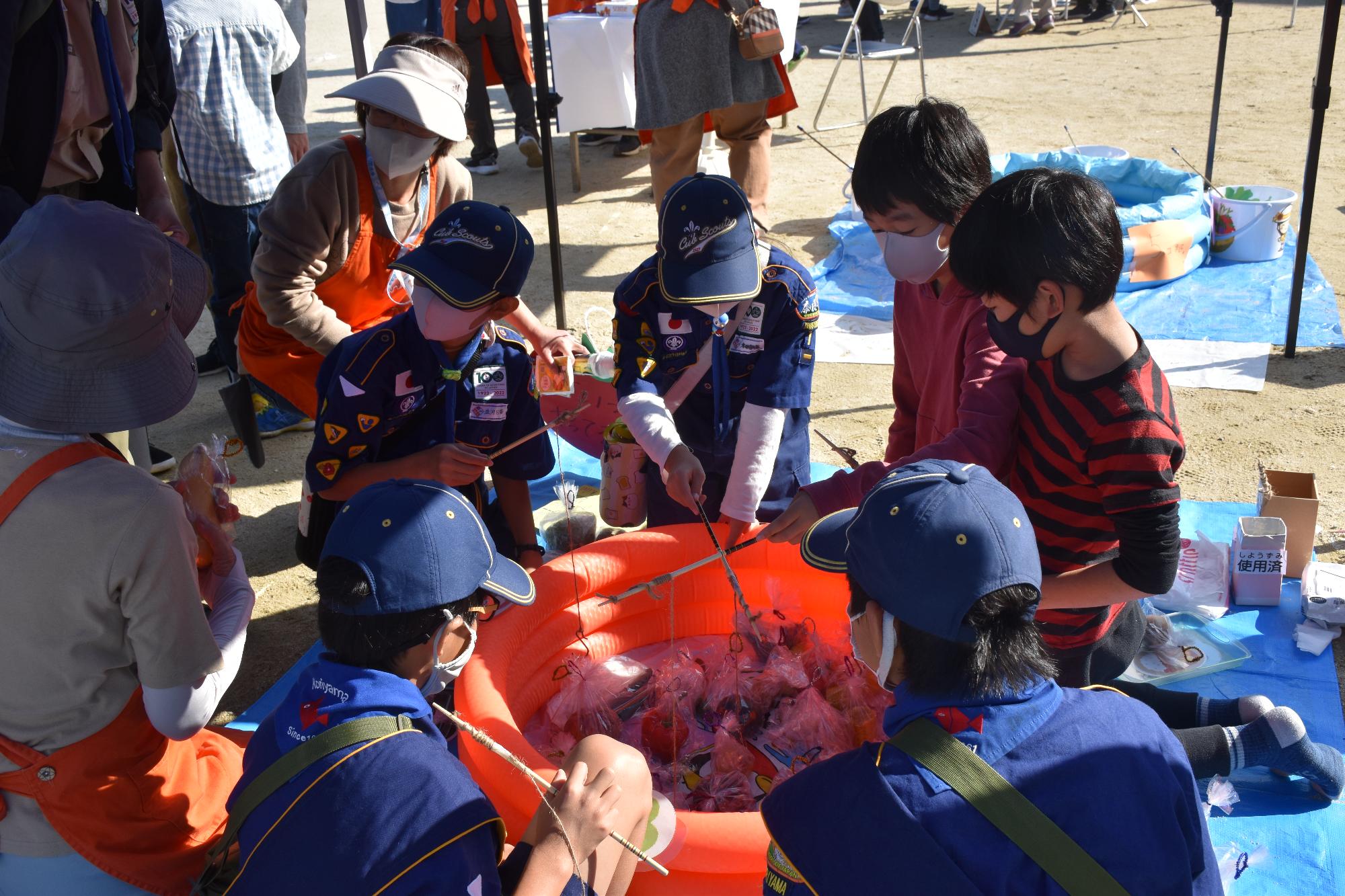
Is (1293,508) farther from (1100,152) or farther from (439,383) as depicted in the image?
(1100,152)

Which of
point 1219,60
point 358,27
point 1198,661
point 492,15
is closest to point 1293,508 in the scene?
point 1198,661

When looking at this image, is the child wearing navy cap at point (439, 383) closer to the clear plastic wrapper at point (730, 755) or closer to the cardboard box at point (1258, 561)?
the clear plastic wrapper at point (730, 755)

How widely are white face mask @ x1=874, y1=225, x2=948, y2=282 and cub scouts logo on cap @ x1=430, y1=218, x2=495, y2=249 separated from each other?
96cm

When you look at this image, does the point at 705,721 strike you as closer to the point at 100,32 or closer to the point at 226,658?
the point at 226,658

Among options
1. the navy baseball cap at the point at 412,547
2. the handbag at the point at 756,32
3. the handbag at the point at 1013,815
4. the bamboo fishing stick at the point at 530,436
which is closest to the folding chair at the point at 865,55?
the handbag at the point at 756,32

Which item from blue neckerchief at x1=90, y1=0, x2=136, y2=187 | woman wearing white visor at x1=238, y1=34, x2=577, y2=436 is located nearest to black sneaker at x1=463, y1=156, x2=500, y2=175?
woman wearing white visor at x1=238, y1=34, x2=577, y2=436

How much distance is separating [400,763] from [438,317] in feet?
4.48

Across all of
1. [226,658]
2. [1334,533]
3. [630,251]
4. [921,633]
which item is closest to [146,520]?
[226,658]

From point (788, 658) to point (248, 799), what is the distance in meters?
1.52

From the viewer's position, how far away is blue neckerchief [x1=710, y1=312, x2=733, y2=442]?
9.55 feet

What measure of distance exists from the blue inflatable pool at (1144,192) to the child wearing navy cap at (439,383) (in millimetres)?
3416

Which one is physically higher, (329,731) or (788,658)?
(329,731)

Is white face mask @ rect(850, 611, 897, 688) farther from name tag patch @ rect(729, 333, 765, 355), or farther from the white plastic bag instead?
the white plastic bag

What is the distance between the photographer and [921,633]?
1.54 m
